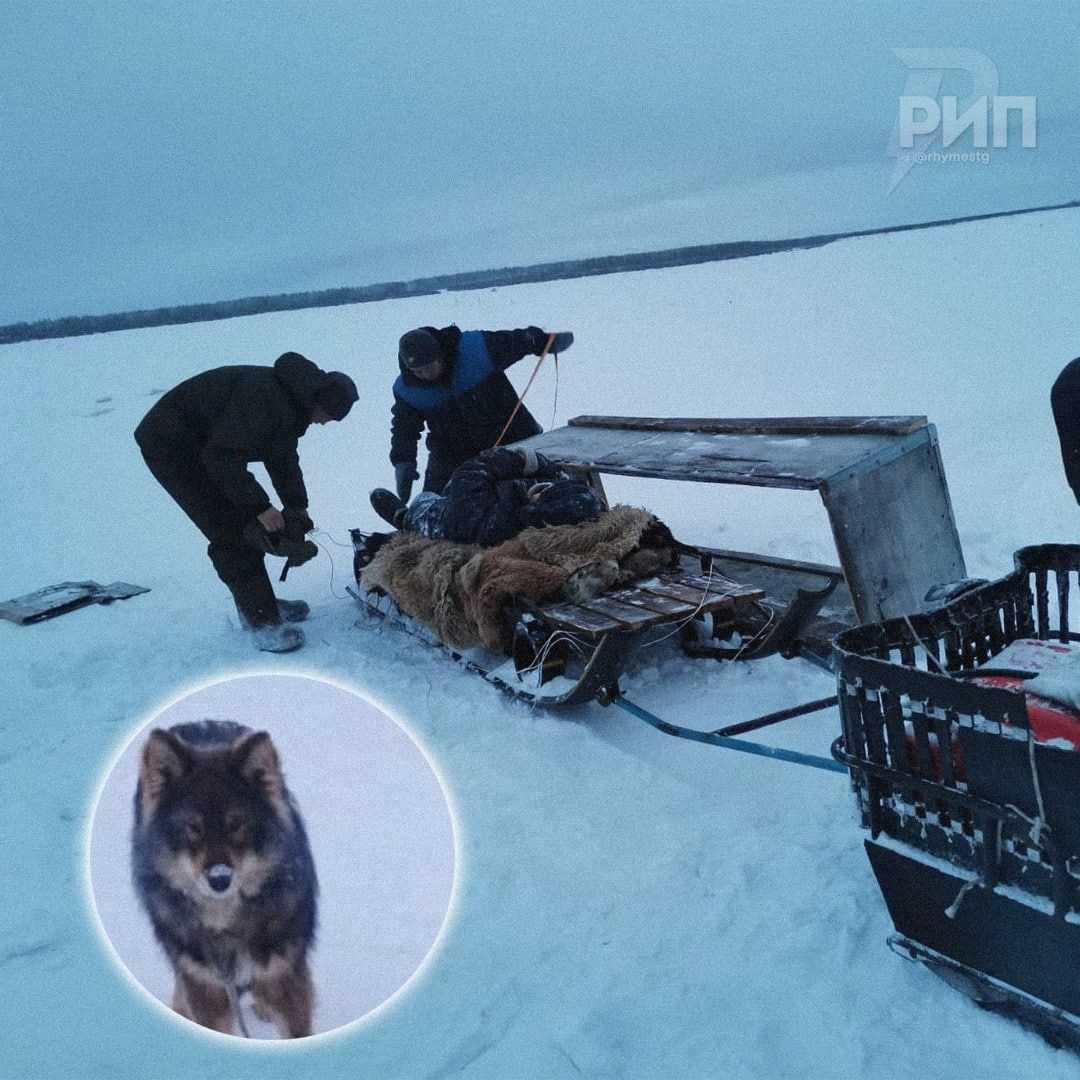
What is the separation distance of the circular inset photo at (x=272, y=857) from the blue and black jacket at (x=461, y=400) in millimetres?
4464

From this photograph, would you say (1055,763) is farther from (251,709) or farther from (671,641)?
(671,641)

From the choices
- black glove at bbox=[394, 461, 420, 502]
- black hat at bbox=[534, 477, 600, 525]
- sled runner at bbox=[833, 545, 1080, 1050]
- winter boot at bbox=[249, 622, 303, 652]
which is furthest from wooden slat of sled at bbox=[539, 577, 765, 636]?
black glove at bbox=[394, 461, 420, 502]

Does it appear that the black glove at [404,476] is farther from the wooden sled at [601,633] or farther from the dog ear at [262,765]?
the dog ear at [262,765]

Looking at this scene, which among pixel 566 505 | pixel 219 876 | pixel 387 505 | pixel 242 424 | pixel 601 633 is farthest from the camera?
pixel 387 505

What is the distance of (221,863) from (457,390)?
15.6 ft

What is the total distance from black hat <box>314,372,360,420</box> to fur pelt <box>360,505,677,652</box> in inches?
39.0

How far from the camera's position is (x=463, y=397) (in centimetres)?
552

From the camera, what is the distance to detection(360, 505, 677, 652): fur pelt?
379 centimetres

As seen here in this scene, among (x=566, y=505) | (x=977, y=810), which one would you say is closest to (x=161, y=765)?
(x=977, y=810)

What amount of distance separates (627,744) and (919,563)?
1692 millimetres

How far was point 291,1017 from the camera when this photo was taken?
45.0 inches

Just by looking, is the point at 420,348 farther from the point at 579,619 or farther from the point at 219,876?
the point at 219,876

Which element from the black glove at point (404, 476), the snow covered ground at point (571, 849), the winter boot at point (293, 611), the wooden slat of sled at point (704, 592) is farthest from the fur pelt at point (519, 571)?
the black glove at point (404, 476)

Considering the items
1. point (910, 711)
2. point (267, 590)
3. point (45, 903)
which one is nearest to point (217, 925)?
point (910, 711)
